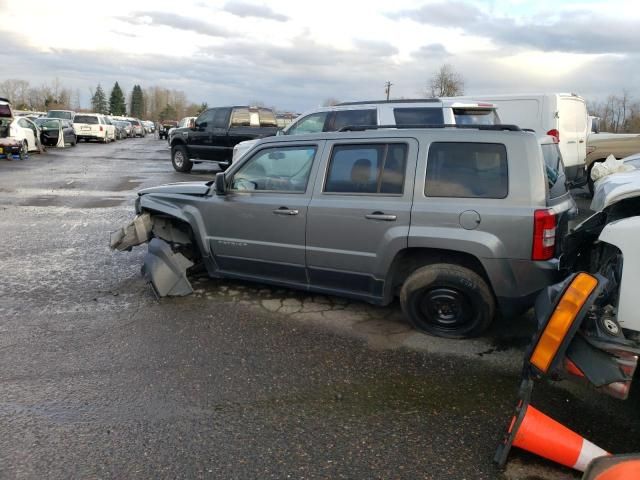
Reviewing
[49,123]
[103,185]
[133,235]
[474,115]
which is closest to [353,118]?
[474,115]

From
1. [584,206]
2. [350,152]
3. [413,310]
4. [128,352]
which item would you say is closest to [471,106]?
[584,206]

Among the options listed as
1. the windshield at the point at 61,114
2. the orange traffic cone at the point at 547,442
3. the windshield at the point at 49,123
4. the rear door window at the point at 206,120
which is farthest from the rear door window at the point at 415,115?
the windshield at the point at 61,114

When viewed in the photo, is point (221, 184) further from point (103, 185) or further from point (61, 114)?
point (61, 114)

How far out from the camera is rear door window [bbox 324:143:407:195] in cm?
428

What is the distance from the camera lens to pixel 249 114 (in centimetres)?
1559

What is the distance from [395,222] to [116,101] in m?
127

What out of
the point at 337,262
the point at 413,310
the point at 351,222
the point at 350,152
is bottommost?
the point at 413,310

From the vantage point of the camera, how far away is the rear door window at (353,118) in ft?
29.8

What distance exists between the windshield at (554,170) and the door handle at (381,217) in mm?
1299

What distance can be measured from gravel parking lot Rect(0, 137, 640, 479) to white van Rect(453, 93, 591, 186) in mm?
7111

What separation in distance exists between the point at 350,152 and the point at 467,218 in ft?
4.01

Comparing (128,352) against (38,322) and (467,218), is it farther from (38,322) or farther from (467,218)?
(467,218)

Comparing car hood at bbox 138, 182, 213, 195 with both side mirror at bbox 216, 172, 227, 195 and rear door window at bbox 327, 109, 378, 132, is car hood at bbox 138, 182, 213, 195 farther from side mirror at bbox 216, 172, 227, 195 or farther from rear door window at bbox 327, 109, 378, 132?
rear door window at bbox 327, 109, 378, 132

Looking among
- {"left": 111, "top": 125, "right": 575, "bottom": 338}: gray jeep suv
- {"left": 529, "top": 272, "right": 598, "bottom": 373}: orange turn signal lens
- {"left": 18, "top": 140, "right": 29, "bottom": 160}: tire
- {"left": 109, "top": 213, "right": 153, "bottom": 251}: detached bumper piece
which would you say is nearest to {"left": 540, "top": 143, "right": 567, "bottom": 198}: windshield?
{"left": 111, "top": 125, "right": 575, "bottom": 338}: gray jeep suv
